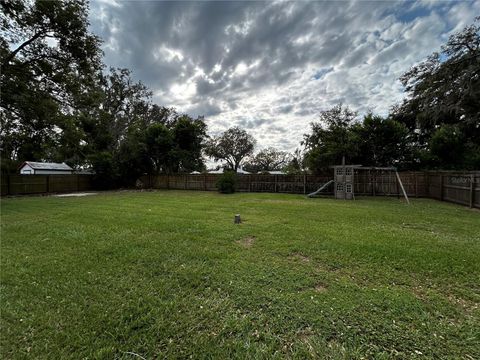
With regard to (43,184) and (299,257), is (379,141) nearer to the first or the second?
(299,257)

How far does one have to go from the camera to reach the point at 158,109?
1056 inches

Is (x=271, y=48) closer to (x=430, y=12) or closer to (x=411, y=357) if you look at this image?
(x=430, y=12)

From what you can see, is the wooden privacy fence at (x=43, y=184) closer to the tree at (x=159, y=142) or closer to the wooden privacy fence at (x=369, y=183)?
the wooden privacy fence at (x=369, y=183)

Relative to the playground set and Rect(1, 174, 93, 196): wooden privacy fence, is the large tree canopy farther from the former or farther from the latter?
Rect(1, 174, 93, 196): wooden privacy fence

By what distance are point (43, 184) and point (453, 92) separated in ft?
94.4

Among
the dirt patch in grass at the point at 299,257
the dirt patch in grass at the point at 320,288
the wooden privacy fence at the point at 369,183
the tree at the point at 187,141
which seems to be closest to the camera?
the dirt patch in grass at the point at 320,288

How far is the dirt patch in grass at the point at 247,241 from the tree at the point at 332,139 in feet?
35.1

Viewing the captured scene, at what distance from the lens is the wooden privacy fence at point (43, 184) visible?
1472cm

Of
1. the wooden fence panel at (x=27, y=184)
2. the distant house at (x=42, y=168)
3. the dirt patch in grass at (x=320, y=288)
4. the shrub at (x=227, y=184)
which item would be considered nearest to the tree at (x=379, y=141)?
the shrub at (x=227, y=184)

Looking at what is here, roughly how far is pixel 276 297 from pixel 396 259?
219 centimetres

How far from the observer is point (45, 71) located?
10.7 meters

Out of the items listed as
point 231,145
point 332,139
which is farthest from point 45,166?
point 332,139

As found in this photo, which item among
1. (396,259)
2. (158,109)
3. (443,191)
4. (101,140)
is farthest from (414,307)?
(158,109)

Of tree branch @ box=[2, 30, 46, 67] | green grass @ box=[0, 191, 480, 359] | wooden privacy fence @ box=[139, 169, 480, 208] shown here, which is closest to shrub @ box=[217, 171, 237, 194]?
wooden privacy fence @ box=[139, 169, 480, 208]
